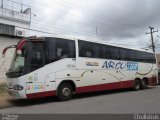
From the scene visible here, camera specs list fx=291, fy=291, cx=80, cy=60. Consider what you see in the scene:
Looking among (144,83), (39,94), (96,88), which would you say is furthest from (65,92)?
(144,83)

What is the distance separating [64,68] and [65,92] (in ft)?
4.13

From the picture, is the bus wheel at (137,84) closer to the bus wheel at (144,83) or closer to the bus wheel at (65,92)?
the bus wheel at (144,83)

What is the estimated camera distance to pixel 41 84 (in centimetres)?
1402

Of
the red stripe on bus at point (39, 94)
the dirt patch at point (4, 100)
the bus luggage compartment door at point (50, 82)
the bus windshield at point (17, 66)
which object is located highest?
the bus windshield at point (17, 66)

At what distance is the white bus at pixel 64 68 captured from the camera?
13602 mm

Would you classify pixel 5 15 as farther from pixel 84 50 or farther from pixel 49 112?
pixel 49 112

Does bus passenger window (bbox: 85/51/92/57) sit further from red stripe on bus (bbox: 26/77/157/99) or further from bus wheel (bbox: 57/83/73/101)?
bus wheel (bbox: 57/83/73/101)

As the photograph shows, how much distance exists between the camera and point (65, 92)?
1522 cm

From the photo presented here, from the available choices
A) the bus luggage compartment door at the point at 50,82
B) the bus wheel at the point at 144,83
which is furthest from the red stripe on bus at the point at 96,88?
the bus wheel at the point at 144,83

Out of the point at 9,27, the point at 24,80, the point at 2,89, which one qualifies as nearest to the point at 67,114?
the point at 24,80

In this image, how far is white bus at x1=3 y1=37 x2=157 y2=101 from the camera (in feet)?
44.6

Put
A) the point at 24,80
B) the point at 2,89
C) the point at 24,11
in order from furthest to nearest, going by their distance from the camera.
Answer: the point at 24,11, the point at 2,89, the point at 24,80

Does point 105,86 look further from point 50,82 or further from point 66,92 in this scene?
point 50,82

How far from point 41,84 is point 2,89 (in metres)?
5.57
